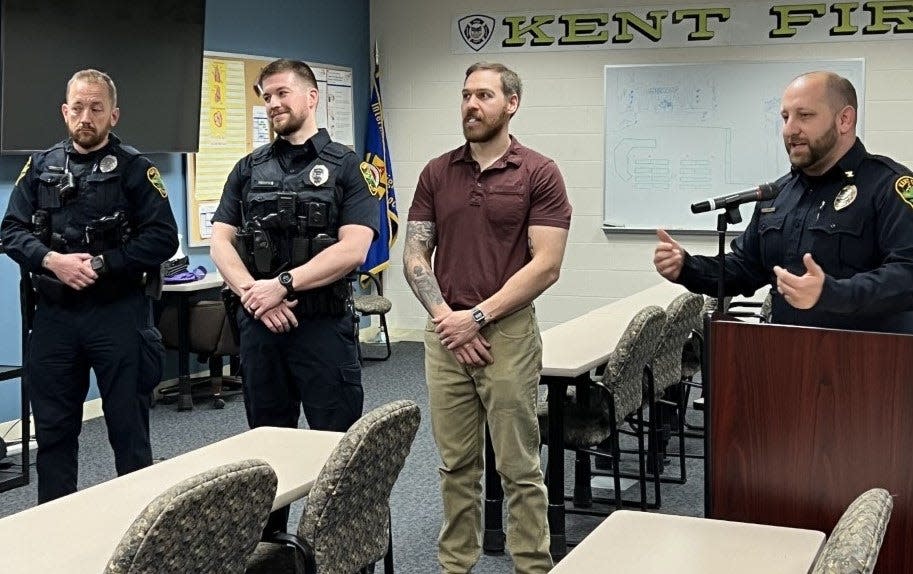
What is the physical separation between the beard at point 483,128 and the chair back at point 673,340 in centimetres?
149

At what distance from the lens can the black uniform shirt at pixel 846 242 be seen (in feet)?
8.31

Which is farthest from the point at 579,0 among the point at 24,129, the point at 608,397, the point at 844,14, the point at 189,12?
the point at 608,397

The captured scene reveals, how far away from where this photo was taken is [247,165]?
380 cm

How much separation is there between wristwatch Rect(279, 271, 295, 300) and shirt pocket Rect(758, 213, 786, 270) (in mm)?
1474

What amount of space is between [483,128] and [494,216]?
26 centimetres

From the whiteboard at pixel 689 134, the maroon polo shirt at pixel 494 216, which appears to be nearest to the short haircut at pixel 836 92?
the maroon polo shirt at pixel 494 216

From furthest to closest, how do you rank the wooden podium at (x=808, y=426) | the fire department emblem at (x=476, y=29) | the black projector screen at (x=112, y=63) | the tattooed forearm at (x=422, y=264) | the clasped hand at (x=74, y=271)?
the fire department emblem at (x=476, y=29) → the black projector screen at (x=112, y=63) → the clasped hand at (x=74, y=271) → the tattooed forearm at (x=422, y=264) → the wooden podium at (x=808, y=426)

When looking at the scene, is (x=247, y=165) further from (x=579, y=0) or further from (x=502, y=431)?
(x=579, y=0)

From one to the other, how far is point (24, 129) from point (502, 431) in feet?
11.3

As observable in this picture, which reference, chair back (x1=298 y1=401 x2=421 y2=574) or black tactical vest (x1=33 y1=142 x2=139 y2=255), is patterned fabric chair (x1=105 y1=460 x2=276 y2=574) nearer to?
chair back (x1=298 y1=401 x2=421 y2=574)

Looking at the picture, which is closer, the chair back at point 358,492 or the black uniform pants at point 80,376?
the chair back at point 358,492

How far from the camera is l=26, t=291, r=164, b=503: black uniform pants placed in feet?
12.8

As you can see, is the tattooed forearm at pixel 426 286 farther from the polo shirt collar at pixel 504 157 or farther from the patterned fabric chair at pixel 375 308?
the patterned fabric chair at pixel 375 308

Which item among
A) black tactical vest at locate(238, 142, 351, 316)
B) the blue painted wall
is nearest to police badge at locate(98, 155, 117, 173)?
black tactical vest at locate(238, 142, 351, 316)
